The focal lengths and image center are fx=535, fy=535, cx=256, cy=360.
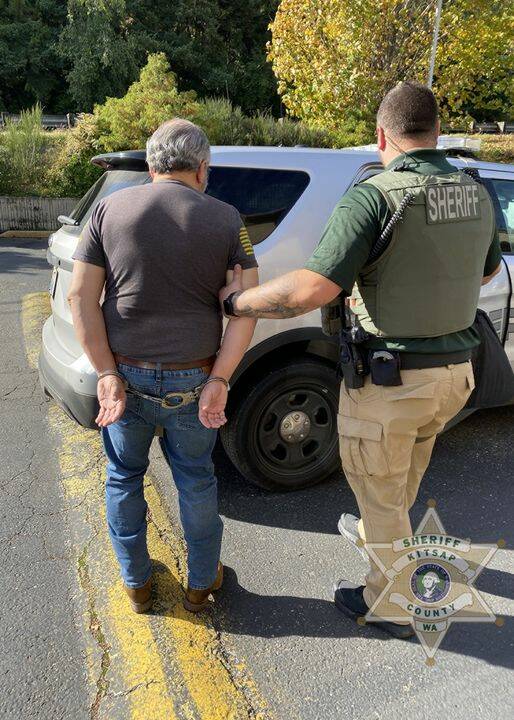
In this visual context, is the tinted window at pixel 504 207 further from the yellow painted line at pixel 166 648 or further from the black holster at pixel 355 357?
the yellow painted line at pixel 166 648

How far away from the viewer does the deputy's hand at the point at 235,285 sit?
1.91 meters

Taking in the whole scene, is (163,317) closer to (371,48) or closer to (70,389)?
(70,389)

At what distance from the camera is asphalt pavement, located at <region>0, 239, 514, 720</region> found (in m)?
1.86

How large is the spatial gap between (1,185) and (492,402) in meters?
12.9

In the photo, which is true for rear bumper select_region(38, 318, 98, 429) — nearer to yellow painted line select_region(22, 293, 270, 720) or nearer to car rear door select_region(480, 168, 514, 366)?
yellow painted line select_region(22, 293, 270, 720)

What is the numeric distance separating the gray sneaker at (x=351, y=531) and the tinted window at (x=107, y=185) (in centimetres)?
197

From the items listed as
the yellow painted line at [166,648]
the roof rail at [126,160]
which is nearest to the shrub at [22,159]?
the roof rail at [126,160]

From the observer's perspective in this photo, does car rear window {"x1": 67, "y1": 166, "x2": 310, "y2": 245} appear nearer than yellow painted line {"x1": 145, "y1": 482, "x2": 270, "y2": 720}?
No

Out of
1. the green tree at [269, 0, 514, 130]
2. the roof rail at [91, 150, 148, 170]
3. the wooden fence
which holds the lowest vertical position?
the wooden fence

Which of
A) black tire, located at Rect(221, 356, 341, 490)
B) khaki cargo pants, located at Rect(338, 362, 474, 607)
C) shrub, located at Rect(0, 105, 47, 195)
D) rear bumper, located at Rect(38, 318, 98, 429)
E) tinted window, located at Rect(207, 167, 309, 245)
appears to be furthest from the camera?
shrub, located at Rect(0, 105, 47, 195)

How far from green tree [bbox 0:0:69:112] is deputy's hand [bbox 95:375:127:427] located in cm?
3661

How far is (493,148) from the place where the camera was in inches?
747

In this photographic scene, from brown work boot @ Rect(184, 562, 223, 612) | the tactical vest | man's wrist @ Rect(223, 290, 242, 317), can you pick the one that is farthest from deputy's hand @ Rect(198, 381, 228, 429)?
brown work boot @ Rect(184, 562, 223, 612)

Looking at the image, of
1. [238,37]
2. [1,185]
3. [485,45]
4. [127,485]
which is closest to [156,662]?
[127,485]
